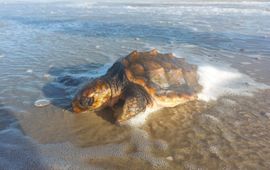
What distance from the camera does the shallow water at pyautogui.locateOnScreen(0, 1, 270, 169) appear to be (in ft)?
11.8

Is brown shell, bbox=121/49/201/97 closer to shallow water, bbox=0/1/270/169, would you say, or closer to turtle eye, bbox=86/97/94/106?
shallow water, bbox=0/1/270/169

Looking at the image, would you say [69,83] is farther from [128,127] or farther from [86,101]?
[128,127]

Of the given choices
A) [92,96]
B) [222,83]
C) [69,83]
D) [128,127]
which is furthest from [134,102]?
[222,83]

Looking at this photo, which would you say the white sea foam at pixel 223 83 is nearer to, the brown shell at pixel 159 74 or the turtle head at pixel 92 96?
the brown shell at pixel 159 74

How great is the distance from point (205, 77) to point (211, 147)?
2865 mm

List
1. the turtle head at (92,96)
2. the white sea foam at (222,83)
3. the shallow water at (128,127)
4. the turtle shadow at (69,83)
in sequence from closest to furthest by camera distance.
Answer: the shallow water at (128,127), the turtle head at (92,96), the turtle shadow at (69,83), the white sea foam at (222,83)

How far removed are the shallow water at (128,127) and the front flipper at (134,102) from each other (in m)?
0.22

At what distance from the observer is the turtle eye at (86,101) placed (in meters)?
4.63

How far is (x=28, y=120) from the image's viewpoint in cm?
452

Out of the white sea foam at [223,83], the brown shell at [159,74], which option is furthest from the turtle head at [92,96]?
the white sea foam at [223,83]

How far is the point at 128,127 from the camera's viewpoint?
436 centimetres

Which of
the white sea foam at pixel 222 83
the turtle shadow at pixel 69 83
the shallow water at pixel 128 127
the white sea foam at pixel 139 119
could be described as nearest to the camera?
the shallow water at pixel 128 127

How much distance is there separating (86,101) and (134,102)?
0.78 metres

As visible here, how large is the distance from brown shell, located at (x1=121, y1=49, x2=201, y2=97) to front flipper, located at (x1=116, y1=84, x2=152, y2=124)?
6.8 inches
